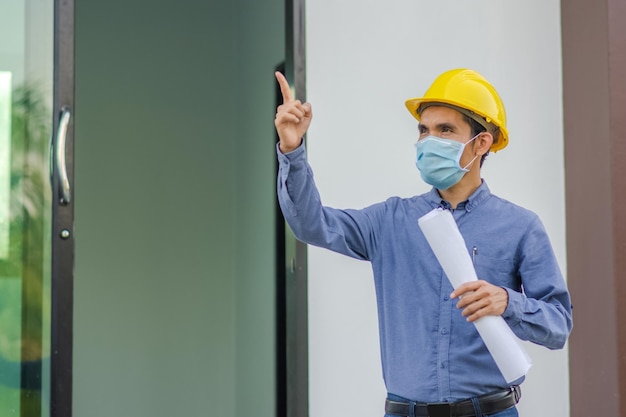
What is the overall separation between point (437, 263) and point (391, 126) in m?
1.07

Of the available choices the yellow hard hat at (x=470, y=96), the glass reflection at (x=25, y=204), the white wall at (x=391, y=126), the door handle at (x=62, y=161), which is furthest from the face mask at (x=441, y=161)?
the glass reflection at (x=25, y=204)

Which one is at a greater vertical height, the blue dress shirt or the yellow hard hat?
the yellow hard hat

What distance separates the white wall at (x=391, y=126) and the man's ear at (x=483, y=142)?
0.86 meters

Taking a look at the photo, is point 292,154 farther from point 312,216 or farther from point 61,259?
point 61,259

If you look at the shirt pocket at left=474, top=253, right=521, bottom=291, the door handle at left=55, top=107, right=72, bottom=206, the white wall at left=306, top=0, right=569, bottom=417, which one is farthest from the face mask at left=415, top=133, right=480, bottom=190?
the door handle at left=55, top=107, right=72, bottom=206

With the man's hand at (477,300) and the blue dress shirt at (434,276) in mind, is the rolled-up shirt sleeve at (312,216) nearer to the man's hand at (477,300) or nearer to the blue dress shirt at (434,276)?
the blue dress shirt at (434,276)

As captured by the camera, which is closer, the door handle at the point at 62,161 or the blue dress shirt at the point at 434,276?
the blue dress shirt at the point at 434,276

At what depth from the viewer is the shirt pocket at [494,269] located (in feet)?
8.12

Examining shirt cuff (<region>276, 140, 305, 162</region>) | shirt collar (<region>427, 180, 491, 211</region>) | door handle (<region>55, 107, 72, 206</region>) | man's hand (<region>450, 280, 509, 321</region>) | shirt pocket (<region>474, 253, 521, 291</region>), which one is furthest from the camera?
door handle (<region>55, 107, 72, 206</region>)

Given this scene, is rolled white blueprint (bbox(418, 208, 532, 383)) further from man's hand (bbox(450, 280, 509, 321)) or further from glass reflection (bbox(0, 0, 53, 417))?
glass reflection (bbox(0, 0, 53, 417))

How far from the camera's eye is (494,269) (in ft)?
8.13

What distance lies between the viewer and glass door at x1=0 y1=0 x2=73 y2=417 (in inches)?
117

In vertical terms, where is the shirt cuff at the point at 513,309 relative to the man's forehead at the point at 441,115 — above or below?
below

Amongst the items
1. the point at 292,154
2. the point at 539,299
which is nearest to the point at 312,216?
the point at 292,154
